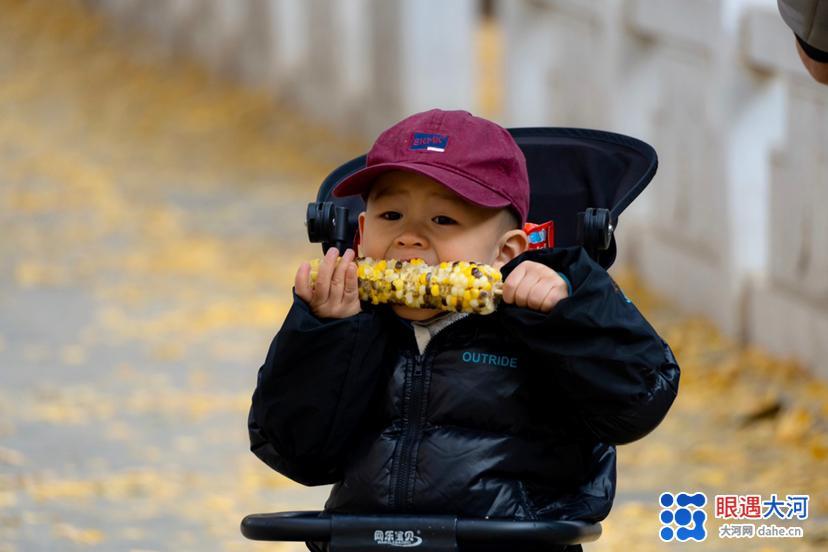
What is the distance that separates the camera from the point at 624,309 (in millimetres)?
3291

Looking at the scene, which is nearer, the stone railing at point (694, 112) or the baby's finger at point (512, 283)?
the baby's finger at point (512, 283)

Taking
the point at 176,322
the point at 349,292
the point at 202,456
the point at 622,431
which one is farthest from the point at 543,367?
the point at 176,322

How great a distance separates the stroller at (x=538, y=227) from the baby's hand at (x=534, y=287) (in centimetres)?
20

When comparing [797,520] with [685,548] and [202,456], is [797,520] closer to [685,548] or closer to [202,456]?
[685,548]

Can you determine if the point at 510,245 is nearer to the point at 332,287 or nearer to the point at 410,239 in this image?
the point at 410,239

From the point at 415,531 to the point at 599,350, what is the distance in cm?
50

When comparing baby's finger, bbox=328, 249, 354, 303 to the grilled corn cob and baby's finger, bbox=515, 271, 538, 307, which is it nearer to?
the grilled corn cob

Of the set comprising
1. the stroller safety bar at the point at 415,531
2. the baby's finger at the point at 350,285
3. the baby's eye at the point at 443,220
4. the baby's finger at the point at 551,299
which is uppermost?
the baby's eye at the point at 443,220


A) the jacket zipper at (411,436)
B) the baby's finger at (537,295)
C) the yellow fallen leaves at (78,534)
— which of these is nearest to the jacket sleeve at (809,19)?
the baby's finger at (537,295)

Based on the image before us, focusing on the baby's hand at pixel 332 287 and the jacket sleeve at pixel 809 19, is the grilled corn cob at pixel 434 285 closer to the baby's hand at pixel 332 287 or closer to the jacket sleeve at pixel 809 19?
the baby's hand at pixel 332 287

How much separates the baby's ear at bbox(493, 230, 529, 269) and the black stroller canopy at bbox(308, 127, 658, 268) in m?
0.34

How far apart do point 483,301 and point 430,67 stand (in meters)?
10.9

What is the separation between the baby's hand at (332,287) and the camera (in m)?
3.39

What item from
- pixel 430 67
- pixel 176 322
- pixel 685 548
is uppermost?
pixel 430 67
